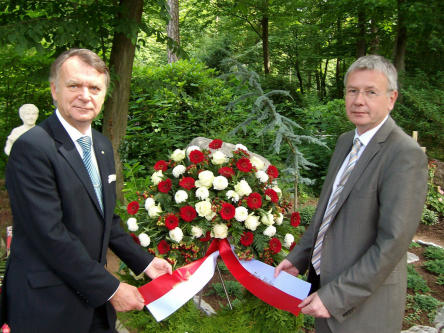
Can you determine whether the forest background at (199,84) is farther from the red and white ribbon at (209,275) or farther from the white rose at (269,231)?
the white rose at (269,231)

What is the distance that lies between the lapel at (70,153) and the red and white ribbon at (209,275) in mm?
850

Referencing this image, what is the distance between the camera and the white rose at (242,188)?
244cm

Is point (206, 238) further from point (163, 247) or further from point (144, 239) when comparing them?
point (144, 239)

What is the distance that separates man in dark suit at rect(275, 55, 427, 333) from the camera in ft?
5.49

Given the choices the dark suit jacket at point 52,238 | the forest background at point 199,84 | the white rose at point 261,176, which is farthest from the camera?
the forest background at point 199,84

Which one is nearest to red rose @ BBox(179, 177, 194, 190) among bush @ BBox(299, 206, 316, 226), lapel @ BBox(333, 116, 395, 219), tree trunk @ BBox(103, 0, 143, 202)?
lapel @ BBox(333, 116, 395, 219)

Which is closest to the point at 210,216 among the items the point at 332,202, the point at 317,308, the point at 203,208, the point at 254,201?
the point at 203,208

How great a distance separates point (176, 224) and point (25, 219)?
97cm

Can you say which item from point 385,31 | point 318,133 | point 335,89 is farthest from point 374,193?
point 335,89

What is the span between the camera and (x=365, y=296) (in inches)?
67.6

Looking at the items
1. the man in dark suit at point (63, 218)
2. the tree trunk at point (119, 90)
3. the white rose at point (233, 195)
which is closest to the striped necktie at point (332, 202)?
the white rose at point (233, 195)

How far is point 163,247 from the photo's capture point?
2453mm

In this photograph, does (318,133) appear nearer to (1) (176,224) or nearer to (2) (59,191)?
(1) (176,224)

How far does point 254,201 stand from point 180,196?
494mm
